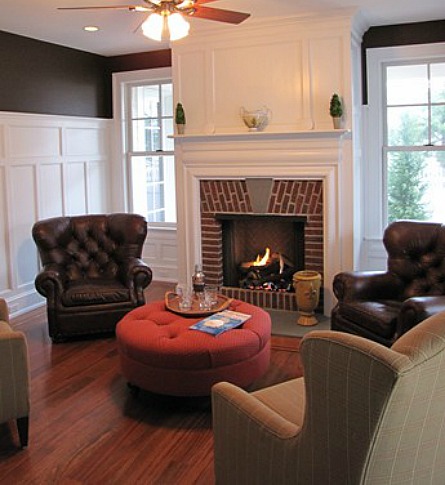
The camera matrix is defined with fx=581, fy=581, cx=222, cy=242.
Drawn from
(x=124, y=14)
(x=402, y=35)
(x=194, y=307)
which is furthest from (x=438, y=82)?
(x=194, y=307)

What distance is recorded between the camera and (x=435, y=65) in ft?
17.3

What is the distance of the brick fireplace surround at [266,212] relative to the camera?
520cm

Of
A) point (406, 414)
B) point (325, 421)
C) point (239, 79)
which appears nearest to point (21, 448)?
point (325, 421)

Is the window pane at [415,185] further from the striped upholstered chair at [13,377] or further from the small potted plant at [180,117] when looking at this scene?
the striped upholstered chair at [13,377]

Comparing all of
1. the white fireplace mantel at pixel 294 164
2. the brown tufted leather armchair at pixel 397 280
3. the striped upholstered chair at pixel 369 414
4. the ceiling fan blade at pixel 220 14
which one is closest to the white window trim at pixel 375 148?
the white fireplace mantel at pixel 294 164

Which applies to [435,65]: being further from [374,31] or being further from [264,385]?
[264,385]

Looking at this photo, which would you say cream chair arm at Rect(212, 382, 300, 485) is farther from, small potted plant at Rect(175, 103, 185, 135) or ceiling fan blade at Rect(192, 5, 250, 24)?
small potted plant at Rect(175, 103, 185, 135)

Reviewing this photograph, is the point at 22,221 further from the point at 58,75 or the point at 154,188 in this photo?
the point at 154,188

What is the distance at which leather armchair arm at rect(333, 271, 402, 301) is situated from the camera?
4.23 m

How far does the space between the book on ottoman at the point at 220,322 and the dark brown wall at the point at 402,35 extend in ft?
9.44

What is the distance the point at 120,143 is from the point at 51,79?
119cm

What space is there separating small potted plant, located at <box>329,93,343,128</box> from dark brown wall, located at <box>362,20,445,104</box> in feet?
2.42

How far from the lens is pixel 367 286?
427 centimetres

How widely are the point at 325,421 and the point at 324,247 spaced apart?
11.5 feet
